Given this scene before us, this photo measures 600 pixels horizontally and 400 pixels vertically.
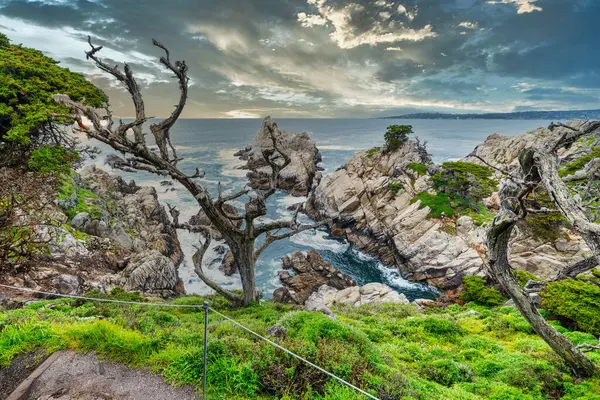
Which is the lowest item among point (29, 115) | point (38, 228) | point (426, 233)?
point (426, 233)

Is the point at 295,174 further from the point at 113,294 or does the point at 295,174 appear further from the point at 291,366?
the point at 291,366

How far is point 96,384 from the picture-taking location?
4.89m

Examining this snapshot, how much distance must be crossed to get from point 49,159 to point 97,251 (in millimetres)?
6128

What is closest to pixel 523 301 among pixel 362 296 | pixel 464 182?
pixel 362 296

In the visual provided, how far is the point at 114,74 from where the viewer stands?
955 centimetres

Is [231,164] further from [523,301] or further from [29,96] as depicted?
[523,301]

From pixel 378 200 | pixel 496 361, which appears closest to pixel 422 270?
pixel 378 200

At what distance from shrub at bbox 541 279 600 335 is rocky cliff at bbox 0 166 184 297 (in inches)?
772

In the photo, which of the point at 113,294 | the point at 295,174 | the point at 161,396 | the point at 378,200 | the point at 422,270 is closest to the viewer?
the point at 161,396

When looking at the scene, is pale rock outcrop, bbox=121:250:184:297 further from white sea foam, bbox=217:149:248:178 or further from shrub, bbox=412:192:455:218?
white sea foam, bbox=217:149:248:178

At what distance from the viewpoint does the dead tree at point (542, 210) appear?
5633mm

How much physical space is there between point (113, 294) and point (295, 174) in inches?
1667

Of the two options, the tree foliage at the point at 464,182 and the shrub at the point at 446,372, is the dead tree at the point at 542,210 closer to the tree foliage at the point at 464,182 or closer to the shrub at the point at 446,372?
the shrub at the point at 446,372

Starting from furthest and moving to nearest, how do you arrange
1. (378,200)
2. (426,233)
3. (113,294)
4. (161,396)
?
(378,200) < (426,233) < (113,294) < (161,396)
